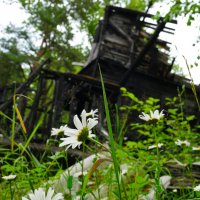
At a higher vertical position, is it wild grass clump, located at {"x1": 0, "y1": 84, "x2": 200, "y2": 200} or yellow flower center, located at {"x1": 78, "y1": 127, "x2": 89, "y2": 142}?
yellow flower center, located at {"x1": 78, "y1": 127, "x2": 89, "y2": 142}

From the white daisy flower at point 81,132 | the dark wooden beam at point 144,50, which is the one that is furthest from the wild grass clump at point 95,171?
the dark wooden beam at point 144,50

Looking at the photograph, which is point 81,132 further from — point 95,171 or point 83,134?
point 95,171

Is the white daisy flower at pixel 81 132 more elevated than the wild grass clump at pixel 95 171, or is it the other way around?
the white daisy flower at pixel 81 132

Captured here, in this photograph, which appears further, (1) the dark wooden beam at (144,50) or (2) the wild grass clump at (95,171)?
(1) the dark wooden beam at (144,50)

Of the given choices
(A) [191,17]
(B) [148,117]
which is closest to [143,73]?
(A) [191,17]

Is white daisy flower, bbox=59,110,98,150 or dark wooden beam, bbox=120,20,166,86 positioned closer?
white daisy flower, bbox=59,110,98,150

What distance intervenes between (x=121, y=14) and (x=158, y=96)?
414 centimetres

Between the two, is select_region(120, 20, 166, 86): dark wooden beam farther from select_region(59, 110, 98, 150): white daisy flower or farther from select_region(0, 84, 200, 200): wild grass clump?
select_region(59, 110, 98, 150): white daisy flower

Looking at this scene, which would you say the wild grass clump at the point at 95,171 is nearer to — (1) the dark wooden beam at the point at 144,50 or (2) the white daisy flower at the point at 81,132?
(2) the white daisy flower at the point at 81,132

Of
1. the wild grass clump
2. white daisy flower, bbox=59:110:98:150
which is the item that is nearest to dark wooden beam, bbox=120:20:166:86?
the wild grass clump

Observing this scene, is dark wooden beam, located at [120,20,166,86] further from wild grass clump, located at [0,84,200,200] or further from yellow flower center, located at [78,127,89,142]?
yellow flower center, located at [78,127,89,142]

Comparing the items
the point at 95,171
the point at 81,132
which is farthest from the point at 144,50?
the point at 81,132

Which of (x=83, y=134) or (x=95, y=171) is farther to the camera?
(x=95, y=171)

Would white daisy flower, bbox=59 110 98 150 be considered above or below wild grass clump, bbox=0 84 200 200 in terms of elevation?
above
